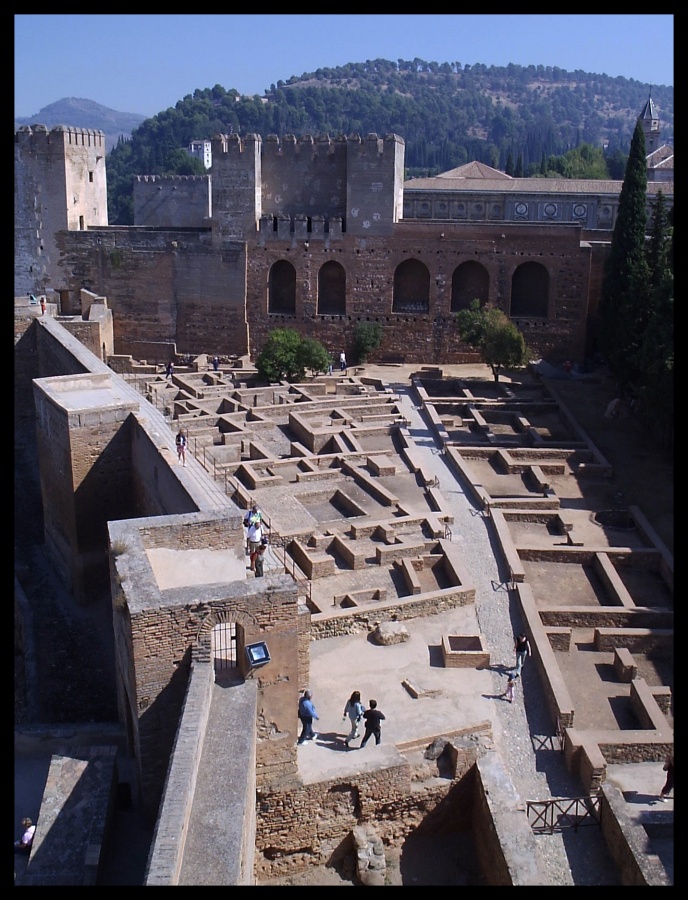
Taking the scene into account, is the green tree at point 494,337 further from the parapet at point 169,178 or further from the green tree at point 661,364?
the parapet at point 169,178

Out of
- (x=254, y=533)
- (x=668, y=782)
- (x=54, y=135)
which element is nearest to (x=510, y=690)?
(x=668, y=782)

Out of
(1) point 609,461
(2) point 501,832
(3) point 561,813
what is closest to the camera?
(2) point 501,832

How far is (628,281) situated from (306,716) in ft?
58.2

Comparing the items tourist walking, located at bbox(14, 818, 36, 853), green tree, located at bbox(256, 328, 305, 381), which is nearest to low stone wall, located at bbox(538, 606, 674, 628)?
tourist walking, located at bbox(14, 818, 36, 853)

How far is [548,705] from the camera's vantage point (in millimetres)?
11781

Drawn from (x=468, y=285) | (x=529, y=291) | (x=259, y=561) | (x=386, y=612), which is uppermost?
(x=468, y=285)

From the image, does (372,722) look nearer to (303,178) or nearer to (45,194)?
(303,178)

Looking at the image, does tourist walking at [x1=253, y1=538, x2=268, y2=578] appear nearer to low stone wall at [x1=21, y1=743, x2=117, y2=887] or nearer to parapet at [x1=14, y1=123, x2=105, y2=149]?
low stone wall at [x1=21, y1=743, x2=117, y2=887]

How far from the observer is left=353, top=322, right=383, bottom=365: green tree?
2869 cm

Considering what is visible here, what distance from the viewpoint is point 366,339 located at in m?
28.6

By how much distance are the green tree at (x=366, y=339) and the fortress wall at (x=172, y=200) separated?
11.1 m

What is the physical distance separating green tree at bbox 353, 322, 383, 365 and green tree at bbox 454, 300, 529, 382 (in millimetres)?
3149

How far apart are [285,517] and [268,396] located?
26.9ft
